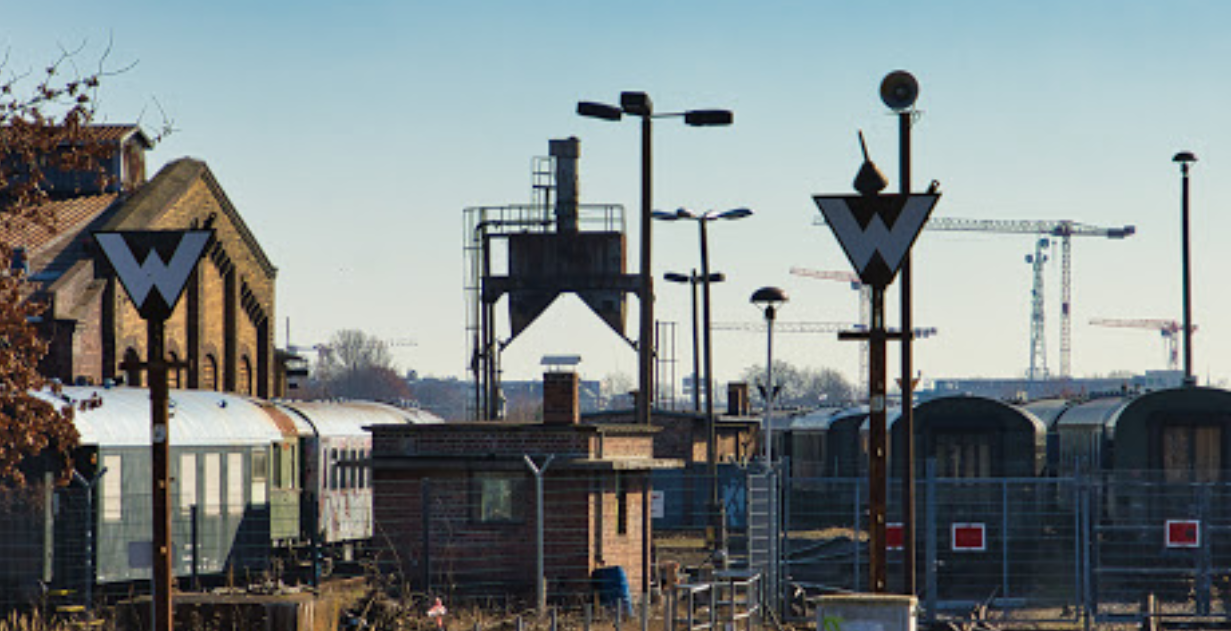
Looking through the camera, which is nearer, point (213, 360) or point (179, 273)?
point (179, 273)

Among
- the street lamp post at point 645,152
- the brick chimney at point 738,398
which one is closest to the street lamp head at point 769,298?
the street lamp post at point 645,152

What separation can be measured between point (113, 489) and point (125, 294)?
1314cm

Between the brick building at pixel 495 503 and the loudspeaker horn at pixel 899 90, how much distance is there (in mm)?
11667

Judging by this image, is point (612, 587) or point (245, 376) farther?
point (245, 376)

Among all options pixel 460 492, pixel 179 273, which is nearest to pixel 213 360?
pixel 460 492

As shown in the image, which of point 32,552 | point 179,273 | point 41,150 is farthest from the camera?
point 32,552

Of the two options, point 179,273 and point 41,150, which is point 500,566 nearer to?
point 41,150

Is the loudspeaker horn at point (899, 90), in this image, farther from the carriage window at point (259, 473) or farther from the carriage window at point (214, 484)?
the carriage window at point (259, 473)

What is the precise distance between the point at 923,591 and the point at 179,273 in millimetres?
18116

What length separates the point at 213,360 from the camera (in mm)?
48000

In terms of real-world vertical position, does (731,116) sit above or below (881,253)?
above

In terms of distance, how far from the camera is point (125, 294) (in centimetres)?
3797

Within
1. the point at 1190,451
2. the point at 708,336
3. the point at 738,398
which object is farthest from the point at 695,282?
the point at 1190,451

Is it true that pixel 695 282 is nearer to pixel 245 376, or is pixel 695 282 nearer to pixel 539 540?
pixel 245 376
